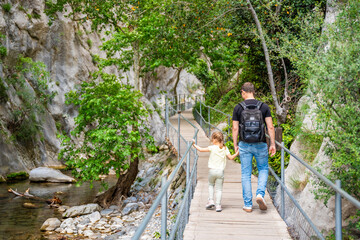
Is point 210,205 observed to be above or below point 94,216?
above

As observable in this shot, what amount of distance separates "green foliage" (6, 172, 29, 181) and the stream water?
74cm

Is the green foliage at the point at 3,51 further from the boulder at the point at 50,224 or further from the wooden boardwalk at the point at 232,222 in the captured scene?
the wooden boardwalk at the point at 232,222

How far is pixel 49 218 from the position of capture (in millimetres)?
11992

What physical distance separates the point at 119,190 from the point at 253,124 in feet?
33.4

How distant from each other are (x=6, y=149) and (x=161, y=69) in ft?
76.0

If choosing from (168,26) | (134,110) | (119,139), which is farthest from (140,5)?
(119,139)

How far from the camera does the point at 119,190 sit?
14.7 metres

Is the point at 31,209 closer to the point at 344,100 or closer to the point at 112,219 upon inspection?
the point at 112,219

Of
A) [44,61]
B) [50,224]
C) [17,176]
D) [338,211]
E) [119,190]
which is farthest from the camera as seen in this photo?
[44,61]

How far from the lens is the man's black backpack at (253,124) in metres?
5.50

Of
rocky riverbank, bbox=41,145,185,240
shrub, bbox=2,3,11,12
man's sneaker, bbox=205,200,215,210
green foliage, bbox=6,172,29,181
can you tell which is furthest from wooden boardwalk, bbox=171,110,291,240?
shrub, bbox=2,3,11,12

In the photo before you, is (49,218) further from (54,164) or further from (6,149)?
(54,164)

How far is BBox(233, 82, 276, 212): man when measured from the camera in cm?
552

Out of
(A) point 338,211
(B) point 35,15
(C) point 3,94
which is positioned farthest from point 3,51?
(A) point 338,211
